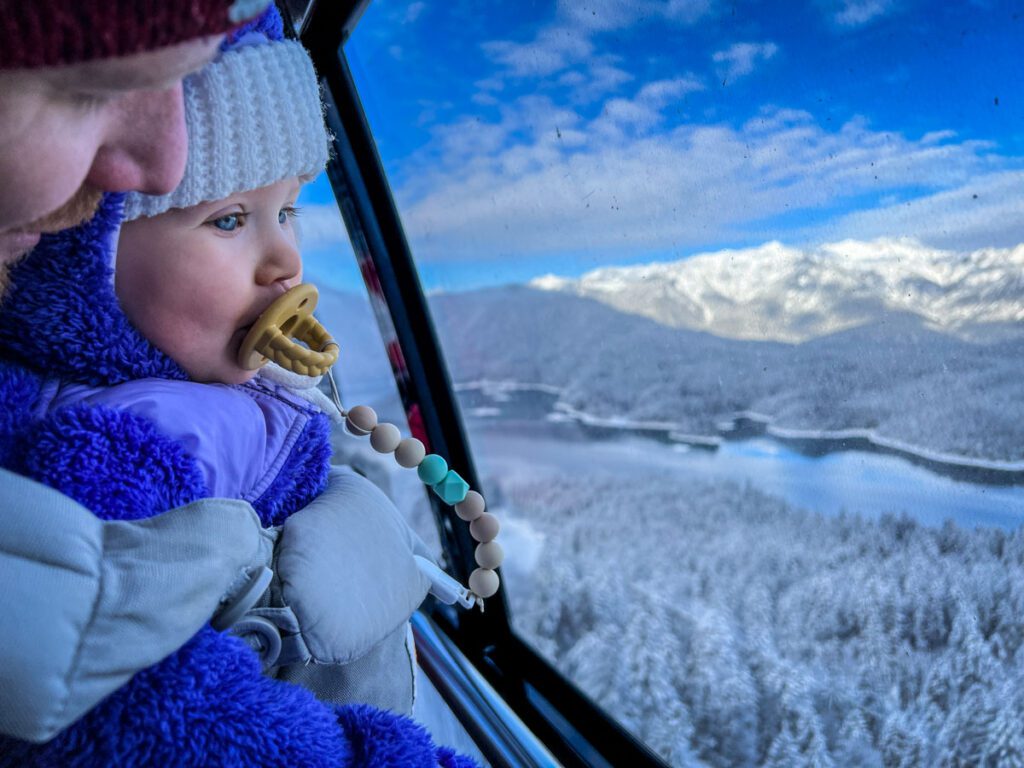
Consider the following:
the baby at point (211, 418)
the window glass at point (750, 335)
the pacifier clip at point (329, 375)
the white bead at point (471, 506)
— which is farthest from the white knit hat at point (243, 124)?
the window glass at point (750, 335)

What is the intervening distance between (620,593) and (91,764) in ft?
2.97

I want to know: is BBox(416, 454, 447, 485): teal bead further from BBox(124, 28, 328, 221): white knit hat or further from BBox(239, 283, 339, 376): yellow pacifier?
BBox(124, 28, 328, 221): white knit hat

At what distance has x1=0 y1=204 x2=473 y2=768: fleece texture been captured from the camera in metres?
0.49

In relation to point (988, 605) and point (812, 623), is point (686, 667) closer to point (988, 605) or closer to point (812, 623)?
point (812, 623)

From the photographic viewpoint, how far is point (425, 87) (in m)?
1.40

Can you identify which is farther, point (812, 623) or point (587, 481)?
point (587, 481)

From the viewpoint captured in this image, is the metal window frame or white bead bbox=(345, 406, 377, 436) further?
the metal window frame

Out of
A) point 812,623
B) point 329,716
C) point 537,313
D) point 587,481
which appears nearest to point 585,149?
point 537,313

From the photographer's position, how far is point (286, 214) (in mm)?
716

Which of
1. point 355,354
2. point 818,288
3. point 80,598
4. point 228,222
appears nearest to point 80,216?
point 228,222

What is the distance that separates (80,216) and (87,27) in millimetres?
153

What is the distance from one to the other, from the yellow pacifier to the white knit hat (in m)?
0.10

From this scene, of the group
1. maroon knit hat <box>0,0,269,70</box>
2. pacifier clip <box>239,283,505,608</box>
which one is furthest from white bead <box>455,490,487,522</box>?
maroon knit hat <box>0,0,269,70</box>

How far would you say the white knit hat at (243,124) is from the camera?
1.83 ft
